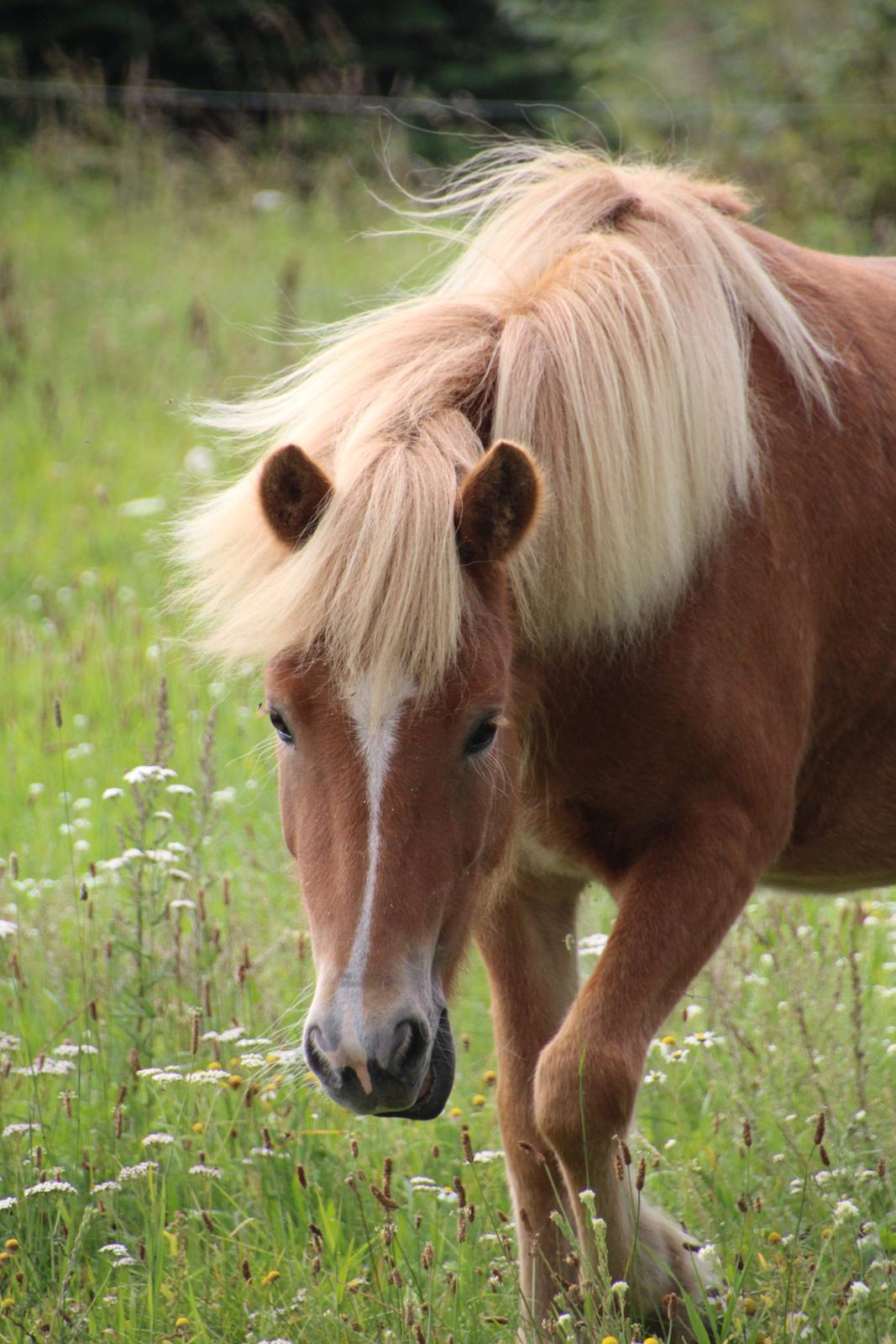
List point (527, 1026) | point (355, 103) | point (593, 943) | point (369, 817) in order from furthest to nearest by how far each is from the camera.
Answer: point (355, 103) → point (593, 943) → point (527, 1026) → point (369, 817)

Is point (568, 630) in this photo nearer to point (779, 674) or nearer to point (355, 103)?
point (779, 674)

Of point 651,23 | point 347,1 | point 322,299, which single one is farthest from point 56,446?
point 651,23

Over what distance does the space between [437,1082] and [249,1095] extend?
979 mm

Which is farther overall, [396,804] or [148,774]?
[148,774]

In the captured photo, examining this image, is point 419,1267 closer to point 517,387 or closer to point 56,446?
point 517,387

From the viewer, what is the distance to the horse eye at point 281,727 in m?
2.37

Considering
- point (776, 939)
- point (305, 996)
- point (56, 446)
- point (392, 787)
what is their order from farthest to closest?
point (56, 446)
point (776, 939)
point (305, 996)
point (392, 787)

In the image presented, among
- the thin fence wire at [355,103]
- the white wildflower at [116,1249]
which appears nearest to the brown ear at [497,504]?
the white wildflower at [116,1249]

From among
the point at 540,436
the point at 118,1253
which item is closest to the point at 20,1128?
the point at 118,1253

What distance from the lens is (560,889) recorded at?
3070mm

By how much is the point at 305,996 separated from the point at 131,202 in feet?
31.0

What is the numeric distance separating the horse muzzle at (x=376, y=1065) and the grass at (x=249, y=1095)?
361 mm

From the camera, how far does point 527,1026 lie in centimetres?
299

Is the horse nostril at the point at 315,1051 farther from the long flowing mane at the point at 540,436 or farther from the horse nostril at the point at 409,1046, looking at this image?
the long flowing mane at the point at 540,436
